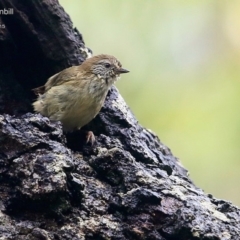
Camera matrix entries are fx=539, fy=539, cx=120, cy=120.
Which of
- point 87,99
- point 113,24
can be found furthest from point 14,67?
point 113,24

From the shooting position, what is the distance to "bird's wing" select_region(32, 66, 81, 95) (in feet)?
13.7

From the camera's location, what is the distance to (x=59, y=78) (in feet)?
13.7

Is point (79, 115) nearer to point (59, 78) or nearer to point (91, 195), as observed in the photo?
point (59, 78)

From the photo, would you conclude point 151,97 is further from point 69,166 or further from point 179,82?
point 69,166

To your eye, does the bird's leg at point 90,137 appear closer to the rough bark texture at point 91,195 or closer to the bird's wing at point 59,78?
the rough bark texture at point 91,195

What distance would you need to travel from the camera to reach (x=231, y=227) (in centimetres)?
293

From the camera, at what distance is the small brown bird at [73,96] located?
412cm

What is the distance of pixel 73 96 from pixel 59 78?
19 centimetres

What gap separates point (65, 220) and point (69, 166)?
29 centimetres

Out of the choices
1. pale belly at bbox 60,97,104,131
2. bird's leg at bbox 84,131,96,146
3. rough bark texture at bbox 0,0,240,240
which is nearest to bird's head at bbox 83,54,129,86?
pale belly at bbox 60,97,104,131

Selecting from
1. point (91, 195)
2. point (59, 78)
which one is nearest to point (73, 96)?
point (59, 78)

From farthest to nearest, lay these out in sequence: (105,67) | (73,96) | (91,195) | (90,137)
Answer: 1. (105,67)
2. (73,96)
3. (90,137)
4. (91,195)

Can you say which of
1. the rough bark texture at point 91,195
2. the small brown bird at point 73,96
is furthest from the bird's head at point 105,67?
the rough bark texture at point 91,195

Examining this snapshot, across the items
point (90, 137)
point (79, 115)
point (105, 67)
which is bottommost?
point (90, 137)
